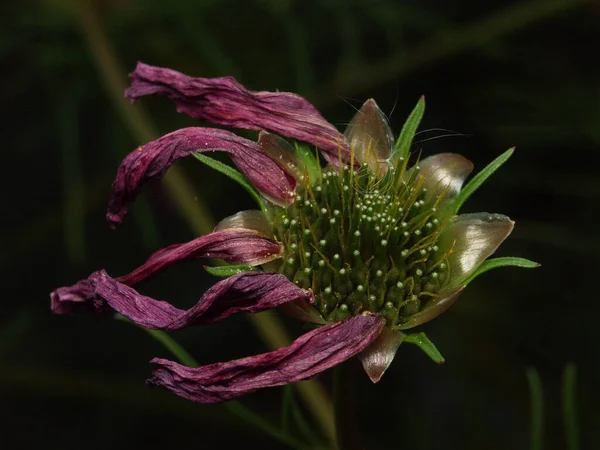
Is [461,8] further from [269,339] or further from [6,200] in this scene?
[6,200]

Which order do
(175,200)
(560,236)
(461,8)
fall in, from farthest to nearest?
(461,8) < (560,236) < (175,200)

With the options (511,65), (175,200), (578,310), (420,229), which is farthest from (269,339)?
(511,65)

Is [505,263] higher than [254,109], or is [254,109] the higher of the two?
[254,109]

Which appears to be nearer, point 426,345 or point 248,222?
point 426,345

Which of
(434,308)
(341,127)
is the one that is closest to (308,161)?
(434,308)

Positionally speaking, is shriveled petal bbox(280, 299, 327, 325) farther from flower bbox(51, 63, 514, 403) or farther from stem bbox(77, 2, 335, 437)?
stem bbox(77, 2, 335, 437)

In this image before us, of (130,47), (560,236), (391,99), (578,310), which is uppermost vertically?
(130,47)

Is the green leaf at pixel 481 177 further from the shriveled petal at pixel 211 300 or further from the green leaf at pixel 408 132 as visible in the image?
the shriveled petal at pixel 211 300

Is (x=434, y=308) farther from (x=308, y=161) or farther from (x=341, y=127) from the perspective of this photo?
(x=341, y=127)

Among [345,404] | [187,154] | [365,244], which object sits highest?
[187,154]
